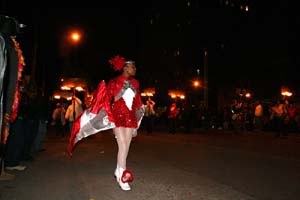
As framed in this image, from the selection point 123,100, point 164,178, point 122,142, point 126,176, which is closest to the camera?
point 126,176

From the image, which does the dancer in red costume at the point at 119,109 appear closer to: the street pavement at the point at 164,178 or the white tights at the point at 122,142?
the white tights at the point at 122,142

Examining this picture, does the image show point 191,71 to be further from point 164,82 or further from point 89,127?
point 89,127

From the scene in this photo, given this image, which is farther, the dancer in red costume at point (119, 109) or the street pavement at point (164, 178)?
the dancer in red costume at point (119, 109)

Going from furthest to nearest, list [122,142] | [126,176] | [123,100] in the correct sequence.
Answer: [123,100]
[122,142]
[126,176]

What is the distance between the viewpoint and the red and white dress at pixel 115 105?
639 cm

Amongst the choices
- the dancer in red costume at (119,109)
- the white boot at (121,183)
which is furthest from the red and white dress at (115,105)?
the white boot at (121,183)

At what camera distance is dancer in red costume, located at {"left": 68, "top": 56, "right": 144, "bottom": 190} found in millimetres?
6359

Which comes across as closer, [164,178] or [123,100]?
[123,100]

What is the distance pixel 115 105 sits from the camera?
6.50m

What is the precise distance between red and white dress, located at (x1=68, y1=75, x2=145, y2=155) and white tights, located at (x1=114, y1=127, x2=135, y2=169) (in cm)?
9

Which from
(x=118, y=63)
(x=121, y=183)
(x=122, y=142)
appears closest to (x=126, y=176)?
(x=121, y=183)

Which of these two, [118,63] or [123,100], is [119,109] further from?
[118,63]

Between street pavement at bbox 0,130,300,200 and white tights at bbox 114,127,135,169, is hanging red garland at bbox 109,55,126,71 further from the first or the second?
street pavement at bbox 0,130,300,200

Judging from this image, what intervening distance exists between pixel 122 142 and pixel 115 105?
2.07 feet
